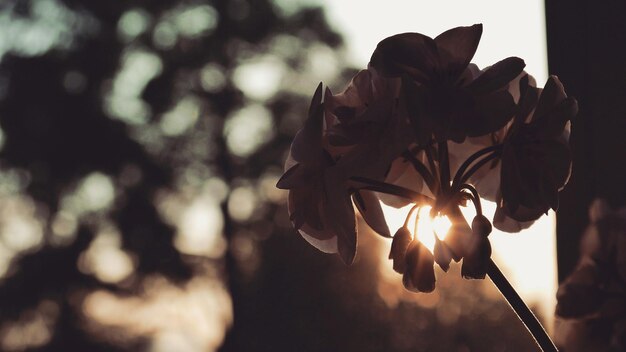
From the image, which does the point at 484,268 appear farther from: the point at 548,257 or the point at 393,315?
the point at 393,315

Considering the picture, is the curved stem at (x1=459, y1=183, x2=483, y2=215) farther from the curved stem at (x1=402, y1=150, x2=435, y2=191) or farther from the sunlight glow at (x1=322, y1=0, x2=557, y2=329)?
the sunlight glow at (x1=322, y1=0, x2=557, y2=329)

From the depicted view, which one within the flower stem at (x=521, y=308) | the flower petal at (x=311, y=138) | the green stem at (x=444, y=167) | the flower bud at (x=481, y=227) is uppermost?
the flower petal at (x=311, y=138)

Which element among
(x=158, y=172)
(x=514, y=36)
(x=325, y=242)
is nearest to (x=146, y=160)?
(x=158, y=172)

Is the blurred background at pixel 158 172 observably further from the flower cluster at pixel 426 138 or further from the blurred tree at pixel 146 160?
the flower cluster at pixel 426 138

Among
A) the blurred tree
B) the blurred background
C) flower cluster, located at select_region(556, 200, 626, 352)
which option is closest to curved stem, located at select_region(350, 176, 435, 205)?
flower cluster, located at select_region(556, 200, 626, 352)

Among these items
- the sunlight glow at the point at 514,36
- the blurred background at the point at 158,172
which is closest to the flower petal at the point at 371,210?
the sunlight glow at the point at 514,36

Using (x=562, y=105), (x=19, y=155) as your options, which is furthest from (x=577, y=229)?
(x=19, y=155)
